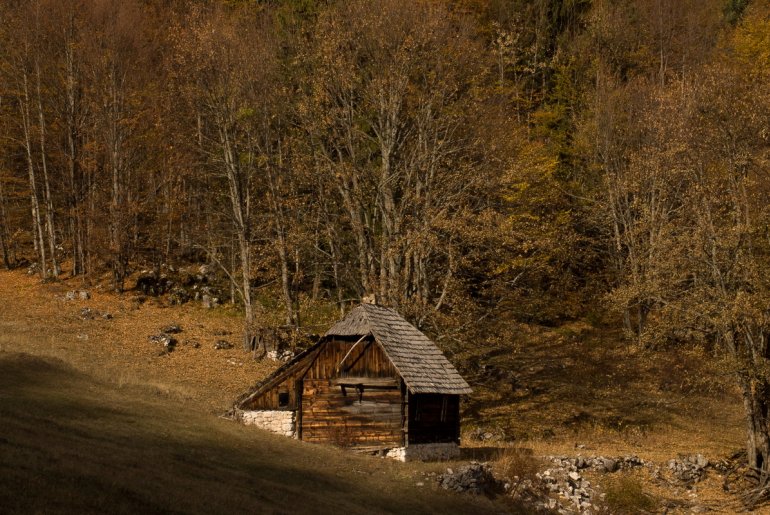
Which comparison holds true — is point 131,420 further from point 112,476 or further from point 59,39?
point 59,39

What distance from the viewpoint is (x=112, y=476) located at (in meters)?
19.5

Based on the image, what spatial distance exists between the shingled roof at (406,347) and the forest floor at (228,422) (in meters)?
3.08

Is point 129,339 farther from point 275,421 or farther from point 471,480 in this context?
point 471,480

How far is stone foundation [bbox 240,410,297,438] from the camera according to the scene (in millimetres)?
32719

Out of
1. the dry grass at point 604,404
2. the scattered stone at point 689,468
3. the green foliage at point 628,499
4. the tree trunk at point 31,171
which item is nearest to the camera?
the green foliage at point 628,499

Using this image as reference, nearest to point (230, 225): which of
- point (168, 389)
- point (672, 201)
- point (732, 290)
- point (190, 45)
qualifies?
point (190, 45)

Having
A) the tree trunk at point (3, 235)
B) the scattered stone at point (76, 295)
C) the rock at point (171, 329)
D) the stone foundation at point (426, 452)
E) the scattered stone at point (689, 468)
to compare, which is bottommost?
the scattered stone at point (689, 468)

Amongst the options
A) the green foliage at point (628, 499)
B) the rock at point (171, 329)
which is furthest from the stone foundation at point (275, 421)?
the rock at point (171, 329)

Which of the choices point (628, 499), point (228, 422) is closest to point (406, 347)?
point (228, 422)

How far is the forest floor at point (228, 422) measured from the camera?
2028cm

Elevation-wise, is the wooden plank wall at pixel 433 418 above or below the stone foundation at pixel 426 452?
above

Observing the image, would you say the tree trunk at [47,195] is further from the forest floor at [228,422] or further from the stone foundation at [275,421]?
the stone foundation at [275,421]

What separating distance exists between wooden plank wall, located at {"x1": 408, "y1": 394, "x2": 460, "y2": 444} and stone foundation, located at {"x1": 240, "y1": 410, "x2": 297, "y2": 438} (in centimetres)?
454

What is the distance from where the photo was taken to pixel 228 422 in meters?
31.7
